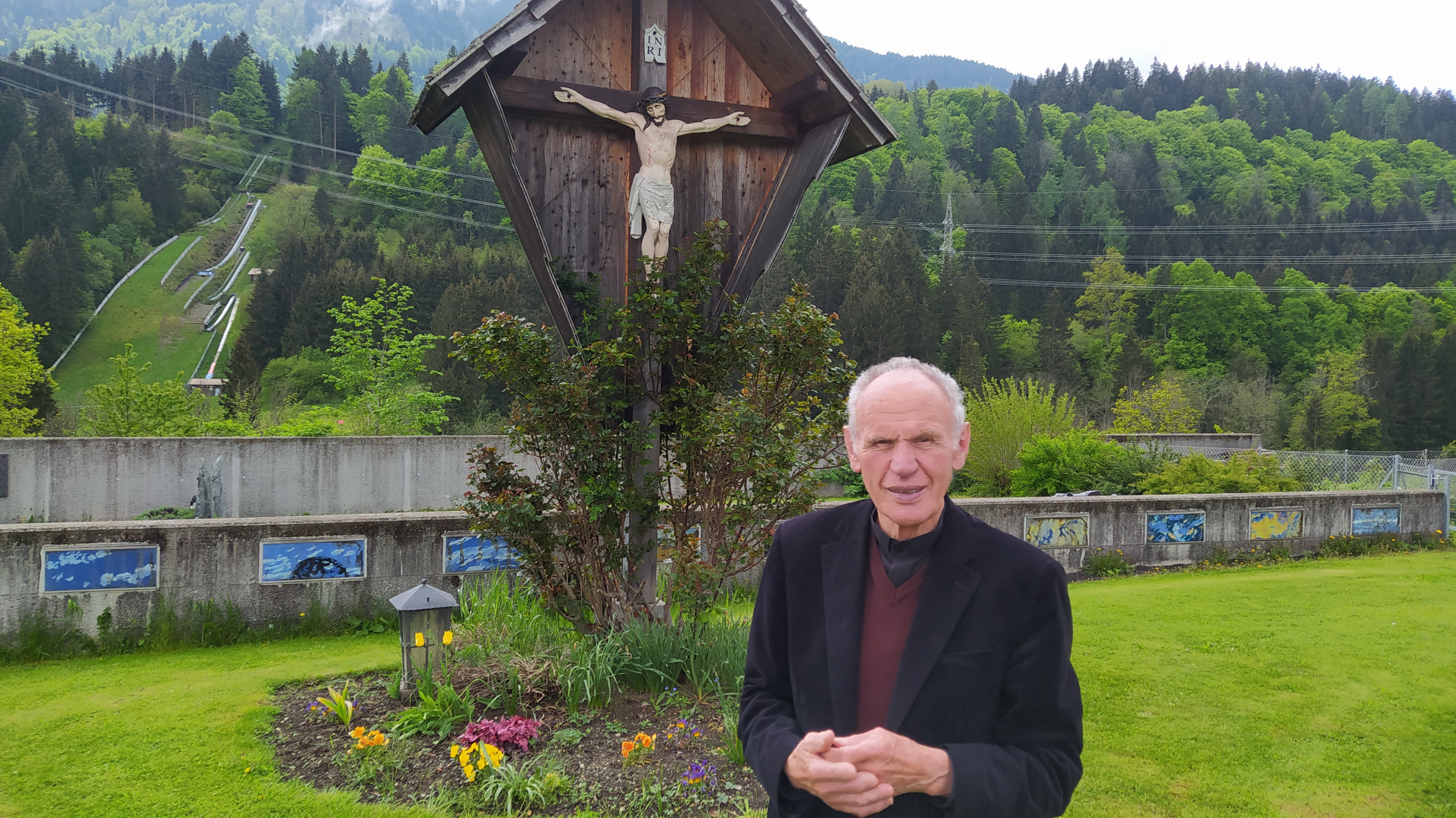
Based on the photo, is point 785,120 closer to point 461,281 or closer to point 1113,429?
point 1113,429

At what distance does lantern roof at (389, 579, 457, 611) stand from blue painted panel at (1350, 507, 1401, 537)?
45.9 ft

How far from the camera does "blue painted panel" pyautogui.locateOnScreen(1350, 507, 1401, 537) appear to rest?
14383 millimetres

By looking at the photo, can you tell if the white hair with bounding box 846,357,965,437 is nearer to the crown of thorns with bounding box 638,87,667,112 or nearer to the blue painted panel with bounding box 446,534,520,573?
the crown of thorns with bounding box 638,87,667,112

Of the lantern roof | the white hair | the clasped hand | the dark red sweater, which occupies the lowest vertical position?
the lantern roof

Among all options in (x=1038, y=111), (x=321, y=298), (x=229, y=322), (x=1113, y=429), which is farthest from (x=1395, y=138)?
(x=229, y=322)

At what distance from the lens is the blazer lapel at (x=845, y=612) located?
229 centimetres

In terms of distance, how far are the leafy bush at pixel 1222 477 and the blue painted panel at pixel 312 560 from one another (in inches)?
526

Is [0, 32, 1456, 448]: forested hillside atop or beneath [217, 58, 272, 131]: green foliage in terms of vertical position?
beneath

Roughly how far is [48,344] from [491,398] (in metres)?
36.4

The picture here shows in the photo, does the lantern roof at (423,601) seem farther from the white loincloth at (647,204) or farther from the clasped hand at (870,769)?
the clasped hand at (870,769)

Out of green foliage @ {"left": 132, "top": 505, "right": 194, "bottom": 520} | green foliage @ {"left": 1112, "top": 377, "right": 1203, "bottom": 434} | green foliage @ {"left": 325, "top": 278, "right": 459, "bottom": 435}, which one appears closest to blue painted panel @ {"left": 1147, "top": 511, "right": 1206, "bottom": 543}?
green foliage @ {"left": 132, "top": 505, "right": 194, "bottom": 520}

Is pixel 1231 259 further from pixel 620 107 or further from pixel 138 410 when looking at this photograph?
pixel 620 107

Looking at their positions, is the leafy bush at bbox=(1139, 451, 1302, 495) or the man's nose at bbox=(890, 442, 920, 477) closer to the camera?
the man's nose at bbox=(890, 442, 920, 477)

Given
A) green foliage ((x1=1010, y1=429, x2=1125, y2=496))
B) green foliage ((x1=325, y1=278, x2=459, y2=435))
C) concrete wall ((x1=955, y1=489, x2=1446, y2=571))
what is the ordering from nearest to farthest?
concrete wall ((x1=955, y1=489, x2=1446, y2=571)), green foliage ((x1=1010, y1=429, x2=1125, y2=496)), green foliage ((x1=325, y1=278, x2=459, y2=435))
